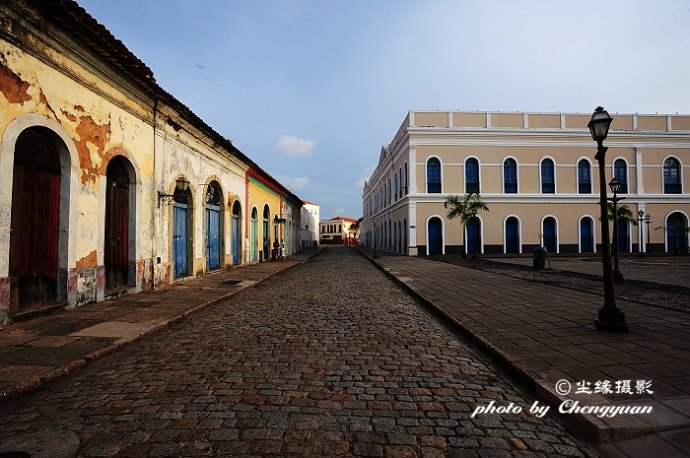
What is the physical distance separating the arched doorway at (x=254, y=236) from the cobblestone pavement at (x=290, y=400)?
13.2m

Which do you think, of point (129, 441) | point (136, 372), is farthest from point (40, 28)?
point (129, 441)

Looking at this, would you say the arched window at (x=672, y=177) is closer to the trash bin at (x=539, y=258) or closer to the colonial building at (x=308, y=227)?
the trash bin at (x=539, y=258)

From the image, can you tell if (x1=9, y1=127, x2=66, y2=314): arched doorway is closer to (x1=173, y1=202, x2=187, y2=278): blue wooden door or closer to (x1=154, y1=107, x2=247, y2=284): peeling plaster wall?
(x1=154, y1=107, x2=247, y2=284): peeling plaster wall

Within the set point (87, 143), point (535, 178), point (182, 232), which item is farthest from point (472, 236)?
point (87, 143)

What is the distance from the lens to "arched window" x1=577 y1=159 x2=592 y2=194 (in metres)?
27.0

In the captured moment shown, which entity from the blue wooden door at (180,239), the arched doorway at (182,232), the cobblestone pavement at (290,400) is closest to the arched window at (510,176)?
the arched doorway at (182,232)

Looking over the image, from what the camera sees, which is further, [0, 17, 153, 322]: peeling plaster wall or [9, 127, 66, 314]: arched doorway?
[9, 127, 66, 314]: arched doorway

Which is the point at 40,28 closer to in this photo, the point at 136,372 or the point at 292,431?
the point at 136,372

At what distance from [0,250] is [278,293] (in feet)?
17.5

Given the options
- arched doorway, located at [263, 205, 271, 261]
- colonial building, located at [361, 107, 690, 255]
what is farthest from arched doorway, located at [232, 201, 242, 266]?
colonial building, located at [361, 107, 690, 255]

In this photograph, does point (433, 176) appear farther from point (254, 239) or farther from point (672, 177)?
point (672, 177)

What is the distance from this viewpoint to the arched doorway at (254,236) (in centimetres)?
1817

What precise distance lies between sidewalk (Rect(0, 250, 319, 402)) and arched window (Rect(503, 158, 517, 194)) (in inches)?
949

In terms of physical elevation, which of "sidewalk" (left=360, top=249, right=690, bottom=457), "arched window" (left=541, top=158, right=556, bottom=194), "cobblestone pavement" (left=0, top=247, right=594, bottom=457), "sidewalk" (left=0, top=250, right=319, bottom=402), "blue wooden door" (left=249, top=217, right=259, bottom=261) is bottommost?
"cobblestone pavement" (left=0, top=247, right=594, bottom=457)
